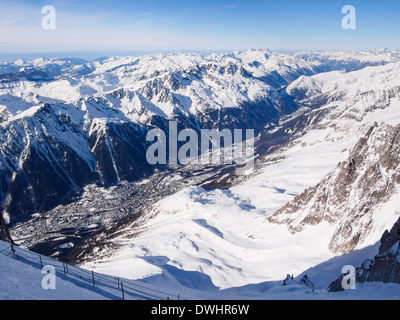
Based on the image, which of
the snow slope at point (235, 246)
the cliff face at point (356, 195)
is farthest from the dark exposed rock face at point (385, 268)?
the cliff face at point (356, 195)

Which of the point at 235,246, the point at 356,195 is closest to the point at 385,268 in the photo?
the point at 356,195

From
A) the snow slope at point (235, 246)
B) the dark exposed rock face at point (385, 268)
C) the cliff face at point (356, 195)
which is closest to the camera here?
the dark exposed rock face at point (385, 268)

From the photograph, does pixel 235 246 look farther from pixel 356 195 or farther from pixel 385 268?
pixel 385 268

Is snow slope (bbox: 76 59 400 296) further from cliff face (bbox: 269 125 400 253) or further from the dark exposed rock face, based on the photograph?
the dark exposed rock face

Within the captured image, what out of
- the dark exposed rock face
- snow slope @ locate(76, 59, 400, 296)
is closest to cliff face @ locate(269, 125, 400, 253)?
snow slope @ locate(76, 59, 400, 296)

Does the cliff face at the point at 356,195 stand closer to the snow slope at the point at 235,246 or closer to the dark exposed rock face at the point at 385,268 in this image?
the snow slope at the point at 235,246
